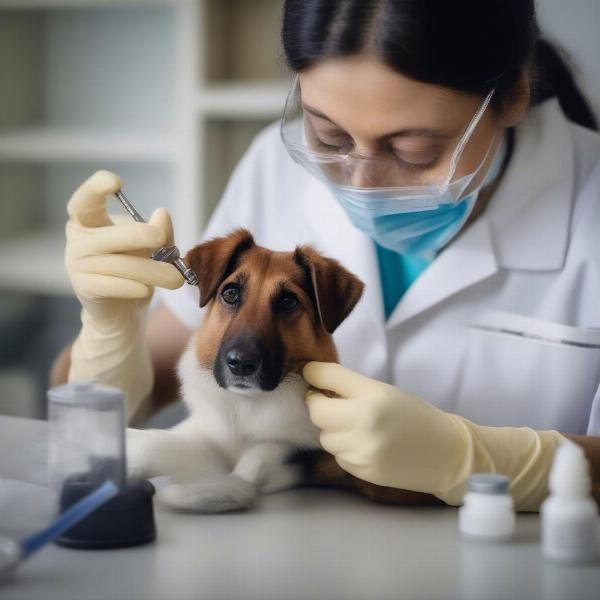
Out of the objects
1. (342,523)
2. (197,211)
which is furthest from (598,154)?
(197,211)

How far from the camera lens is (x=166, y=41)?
2822mm

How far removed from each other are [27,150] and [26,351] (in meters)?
0.71

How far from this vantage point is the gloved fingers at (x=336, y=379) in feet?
3.38

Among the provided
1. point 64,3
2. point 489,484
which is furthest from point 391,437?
point 64,3

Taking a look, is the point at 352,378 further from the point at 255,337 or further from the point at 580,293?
the point at 580,293

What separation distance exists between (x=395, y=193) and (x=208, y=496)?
20.0 inches

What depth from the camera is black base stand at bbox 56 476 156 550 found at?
896 mm

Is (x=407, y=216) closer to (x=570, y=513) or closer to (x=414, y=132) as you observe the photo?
(x=414, y=132)

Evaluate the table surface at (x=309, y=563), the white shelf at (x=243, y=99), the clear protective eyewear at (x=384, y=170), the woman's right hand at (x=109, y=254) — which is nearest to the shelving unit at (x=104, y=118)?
the white shelf at (x=243, y=99)

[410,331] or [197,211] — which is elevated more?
[197,211]

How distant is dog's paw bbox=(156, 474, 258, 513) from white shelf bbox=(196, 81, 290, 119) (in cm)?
153

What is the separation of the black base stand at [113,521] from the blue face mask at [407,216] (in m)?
0.56

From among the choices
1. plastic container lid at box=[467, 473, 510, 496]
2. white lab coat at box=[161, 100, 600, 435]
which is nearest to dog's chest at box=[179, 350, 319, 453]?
plastic container lid at box=[467, 473, 510, 496]

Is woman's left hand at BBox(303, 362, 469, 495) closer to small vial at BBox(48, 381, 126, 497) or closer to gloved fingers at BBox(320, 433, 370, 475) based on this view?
gloved fingers at BBox(320, 433, 370, 475)
